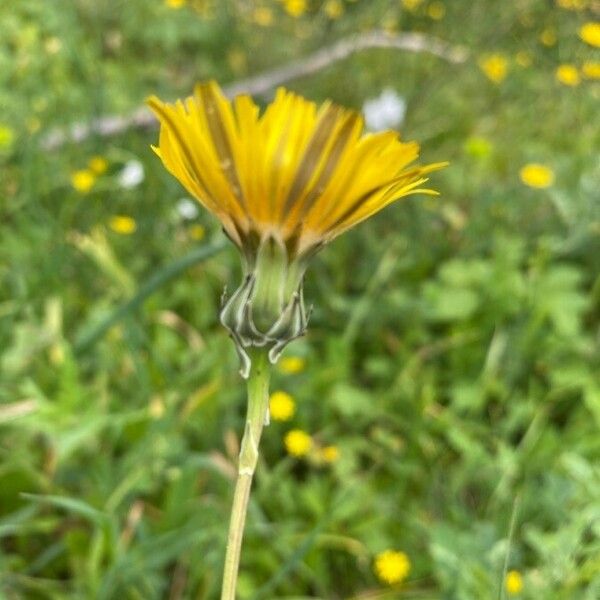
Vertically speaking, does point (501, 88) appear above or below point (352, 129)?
above

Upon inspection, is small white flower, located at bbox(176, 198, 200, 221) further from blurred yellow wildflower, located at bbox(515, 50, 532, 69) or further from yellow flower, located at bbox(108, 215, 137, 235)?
blurred yellow wildflower, located at bbox(515, 50, 532, 69)

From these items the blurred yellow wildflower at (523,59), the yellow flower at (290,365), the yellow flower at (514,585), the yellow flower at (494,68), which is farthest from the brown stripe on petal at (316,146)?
the blurred yellow wildflower at (523,59)

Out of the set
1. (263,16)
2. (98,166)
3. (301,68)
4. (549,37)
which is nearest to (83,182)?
(98,166)

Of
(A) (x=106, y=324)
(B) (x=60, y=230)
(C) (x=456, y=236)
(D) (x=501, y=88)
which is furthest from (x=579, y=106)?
(A) (x=106, y=324)

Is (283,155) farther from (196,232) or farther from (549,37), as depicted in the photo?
(549,37)

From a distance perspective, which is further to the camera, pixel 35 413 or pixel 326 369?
pixel 326 369

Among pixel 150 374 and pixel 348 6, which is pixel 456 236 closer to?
pixel 150 374

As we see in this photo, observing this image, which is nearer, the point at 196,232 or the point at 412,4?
the point at 196,232

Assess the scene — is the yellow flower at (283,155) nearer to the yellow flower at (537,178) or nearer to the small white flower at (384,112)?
the yellow flower at (537,178)

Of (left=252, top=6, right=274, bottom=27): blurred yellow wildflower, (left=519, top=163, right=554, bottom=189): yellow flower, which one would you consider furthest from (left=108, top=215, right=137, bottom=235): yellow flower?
(left=252, top=6, right=274, bottom=27): blurred yellow wildflower
